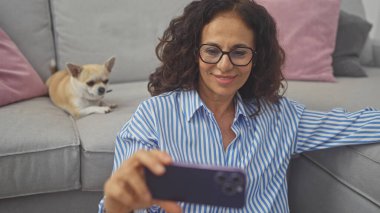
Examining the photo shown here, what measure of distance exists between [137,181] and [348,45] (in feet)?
6.19

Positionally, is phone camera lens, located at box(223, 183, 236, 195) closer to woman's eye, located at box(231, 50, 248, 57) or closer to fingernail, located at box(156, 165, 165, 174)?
fingernail, located at box(156, 165, 165, 174)

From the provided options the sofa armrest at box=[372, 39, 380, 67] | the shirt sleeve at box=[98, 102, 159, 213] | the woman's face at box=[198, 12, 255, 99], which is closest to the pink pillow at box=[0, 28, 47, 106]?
the shirt sleeve at box=[98, 102, 159, 213]

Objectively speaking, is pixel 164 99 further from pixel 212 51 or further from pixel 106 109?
pixel 106 109

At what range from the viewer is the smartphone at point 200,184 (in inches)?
20.7

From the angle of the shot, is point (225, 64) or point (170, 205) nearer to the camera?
point (170, 205)

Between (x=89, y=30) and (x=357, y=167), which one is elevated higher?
(x=89, y=30)

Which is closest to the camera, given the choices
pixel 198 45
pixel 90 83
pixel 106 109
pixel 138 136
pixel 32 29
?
pixel 138 136

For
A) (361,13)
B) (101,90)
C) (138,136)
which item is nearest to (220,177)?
(138,136)

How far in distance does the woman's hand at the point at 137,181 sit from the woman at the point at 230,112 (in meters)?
0.27

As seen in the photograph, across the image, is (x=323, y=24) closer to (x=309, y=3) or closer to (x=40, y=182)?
(x=309, y=3)

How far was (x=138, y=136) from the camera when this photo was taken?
0.87 metres

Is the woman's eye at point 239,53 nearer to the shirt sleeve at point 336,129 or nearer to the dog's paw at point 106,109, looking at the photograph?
the shirt sleeve at point 336,129

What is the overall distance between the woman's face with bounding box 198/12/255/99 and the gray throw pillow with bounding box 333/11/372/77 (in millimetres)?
1312

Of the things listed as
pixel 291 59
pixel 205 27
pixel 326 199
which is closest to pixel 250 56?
pixel 205 27
